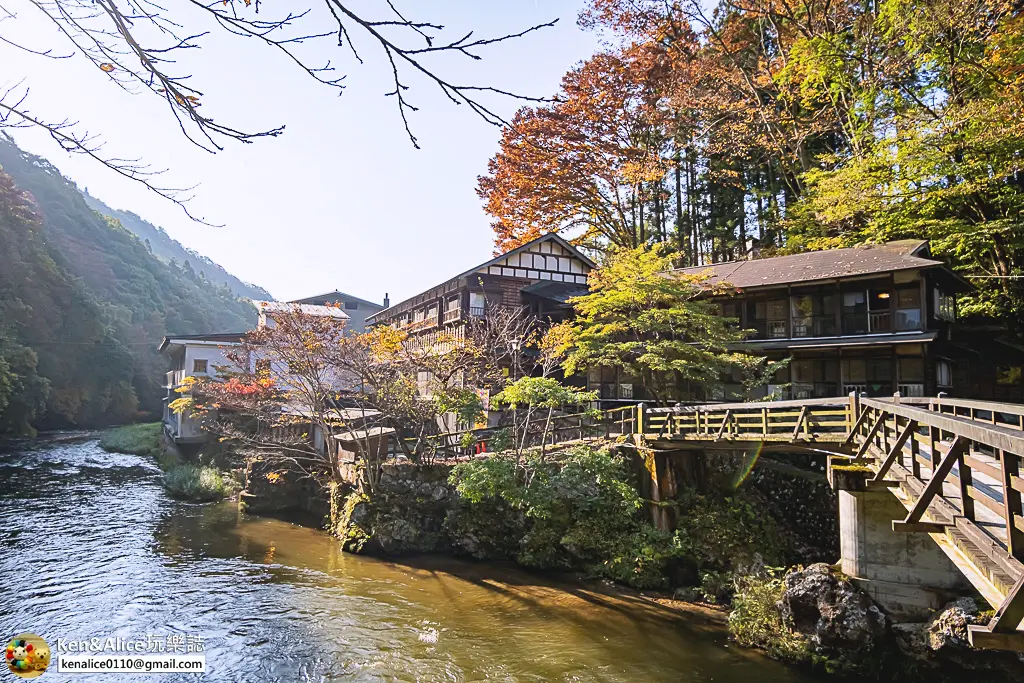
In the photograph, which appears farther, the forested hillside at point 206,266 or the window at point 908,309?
the forested hillside at point 206,266

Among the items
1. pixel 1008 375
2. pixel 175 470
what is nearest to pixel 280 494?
pixel 175 470

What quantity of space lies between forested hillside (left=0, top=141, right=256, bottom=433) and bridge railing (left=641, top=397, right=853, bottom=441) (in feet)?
91.2

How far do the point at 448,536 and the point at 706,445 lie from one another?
23.8ft

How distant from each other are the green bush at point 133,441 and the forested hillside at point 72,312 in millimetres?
4066

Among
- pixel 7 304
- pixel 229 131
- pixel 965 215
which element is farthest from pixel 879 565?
pixel 7 304

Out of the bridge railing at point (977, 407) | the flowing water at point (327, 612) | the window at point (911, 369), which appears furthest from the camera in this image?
the window at point (911, 369)

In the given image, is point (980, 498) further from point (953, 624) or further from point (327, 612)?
point (327, 612)

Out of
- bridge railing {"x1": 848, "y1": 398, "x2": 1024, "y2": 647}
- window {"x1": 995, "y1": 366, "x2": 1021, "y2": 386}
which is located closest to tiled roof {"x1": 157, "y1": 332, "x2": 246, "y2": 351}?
bridge railing {"x1": 848, "y1": 398, "x2": 1024, "y2": 647}

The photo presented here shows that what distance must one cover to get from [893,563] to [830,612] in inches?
57.3

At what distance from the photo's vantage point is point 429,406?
1656 cm

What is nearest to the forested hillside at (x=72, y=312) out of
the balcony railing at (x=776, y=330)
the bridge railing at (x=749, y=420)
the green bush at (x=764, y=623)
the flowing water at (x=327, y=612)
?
the flowing water at (x=327, y=612)

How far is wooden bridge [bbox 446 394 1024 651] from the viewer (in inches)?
137

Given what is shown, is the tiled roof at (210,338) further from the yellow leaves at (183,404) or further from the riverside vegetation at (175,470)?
the riverside vegetation at (175,470)

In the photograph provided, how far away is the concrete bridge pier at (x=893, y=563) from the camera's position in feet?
30.5
